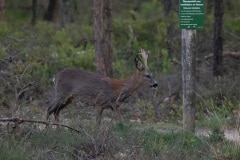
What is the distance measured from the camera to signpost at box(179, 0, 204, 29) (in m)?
13.6

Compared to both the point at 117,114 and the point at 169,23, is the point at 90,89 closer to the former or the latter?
the point at 117,114

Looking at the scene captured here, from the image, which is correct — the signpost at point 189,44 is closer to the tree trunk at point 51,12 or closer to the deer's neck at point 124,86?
the deer's neck at point 124,86

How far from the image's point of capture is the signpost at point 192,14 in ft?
44.7

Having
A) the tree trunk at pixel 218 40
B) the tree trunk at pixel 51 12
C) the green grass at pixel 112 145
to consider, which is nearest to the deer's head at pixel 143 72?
the green grass at pixel 112 145

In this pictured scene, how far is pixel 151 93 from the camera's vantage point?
20.4 m

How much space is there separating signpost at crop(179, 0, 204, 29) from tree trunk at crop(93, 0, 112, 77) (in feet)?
20.4

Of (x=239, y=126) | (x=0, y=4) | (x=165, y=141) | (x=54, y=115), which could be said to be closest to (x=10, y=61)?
(x=54, y=115)

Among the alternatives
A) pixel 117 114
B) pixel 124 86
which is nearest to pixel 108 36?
pixel 124 86

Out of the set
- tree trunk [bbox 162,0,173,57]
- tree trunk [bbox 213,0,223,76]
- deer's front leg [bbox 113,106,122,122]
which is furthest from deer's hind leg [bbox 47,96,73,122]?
tree trunk [bbox 162,0,173,57]

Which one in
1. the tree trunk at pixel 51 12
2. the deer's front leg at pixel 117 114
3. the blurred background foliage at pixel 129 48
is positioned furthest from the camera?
the tree trunk at pixel 51 12

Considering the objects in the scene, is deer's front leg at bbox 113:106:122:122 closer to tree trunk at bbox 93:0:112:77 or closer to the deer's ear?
the deer's ear

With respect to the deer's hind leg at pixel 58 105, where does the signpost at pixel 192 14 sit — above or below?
above

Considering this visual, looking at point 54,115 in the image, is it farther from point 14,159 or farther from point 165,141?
point 14,159

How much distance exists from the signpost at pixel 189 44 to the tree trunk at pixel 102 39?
6.12 meters
